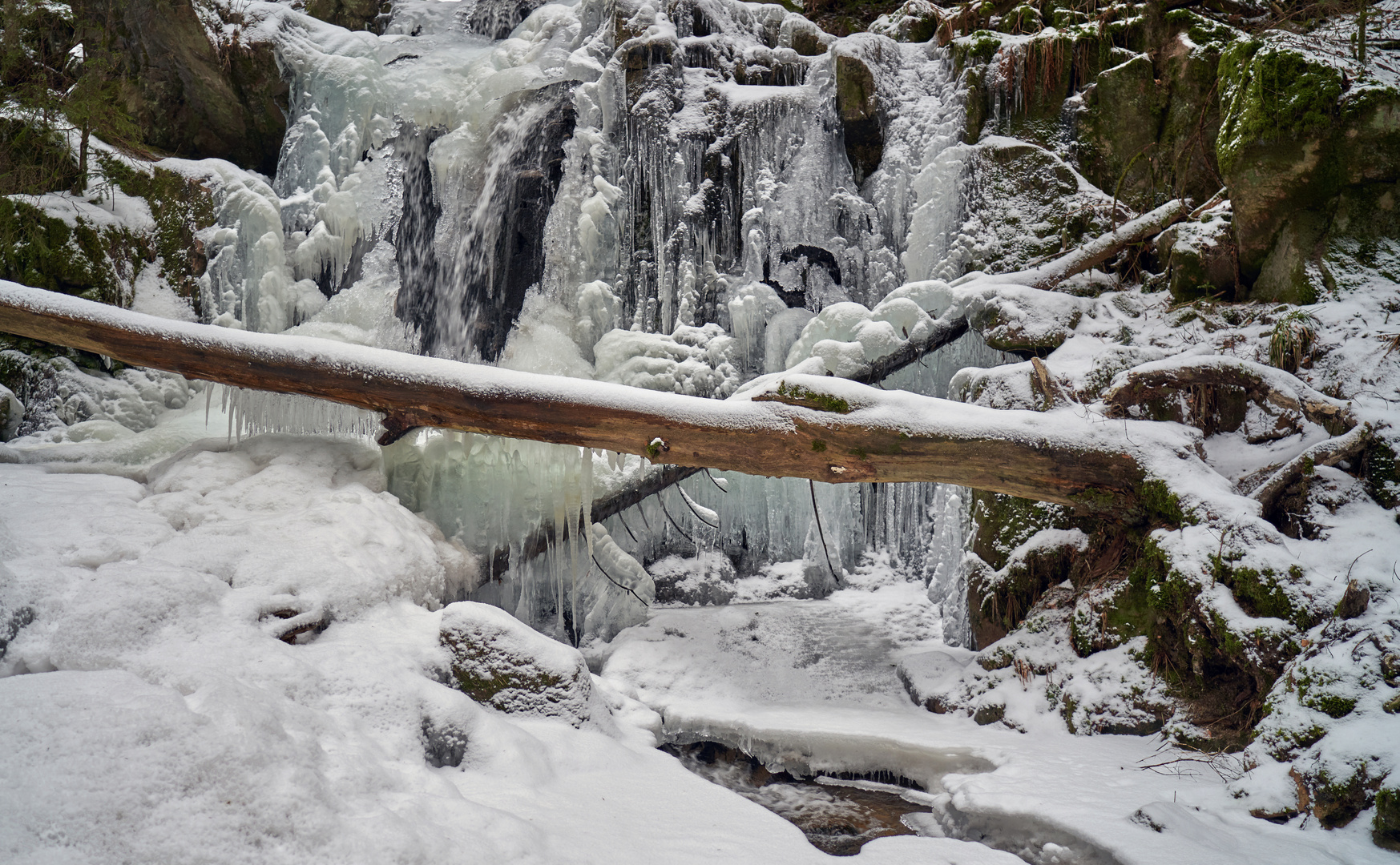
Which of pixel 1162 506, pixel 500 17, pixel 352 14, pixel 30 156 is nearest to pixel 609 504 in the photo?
pixel 1162 506

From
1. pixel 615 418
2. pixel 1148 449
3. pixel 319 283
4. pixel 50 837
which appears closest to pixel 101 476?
pixel 615 418

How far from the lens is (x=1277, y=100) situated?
14.7ft

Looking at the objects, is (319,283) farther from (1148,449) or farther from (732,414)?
(1148,449)

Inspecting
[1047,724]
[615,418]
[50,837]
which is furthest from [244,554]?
[1047,724]

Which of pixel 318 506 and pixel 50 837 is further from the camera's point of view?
pixel 318 506

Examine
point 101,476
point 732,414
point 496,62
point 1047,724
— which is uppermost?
point 496,62

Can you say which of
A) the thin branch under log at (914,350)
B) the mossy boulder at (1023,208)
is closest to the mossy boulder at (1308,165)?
the mossy boulder at (1023,208)

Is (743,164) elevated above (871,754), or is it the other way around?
(743,164)

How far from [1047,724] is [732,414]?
2373mm

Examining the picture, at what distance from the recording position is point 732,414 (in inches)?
163

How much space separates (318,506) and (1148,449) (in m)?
4.72

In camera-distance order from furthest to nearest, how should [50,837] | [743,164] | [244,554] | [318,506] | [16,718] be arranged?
[743,164] < [318,506] < [244,554] < [16,718] < [50,837]

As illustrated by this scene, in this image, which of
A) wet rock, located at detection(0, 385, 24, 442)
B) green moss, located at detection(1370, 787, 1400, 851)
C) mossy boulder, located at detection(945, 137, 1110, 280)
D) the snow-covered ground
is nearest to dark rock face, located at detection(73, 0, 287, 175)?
wet rock, located at detection(0, 385, 24, 442)

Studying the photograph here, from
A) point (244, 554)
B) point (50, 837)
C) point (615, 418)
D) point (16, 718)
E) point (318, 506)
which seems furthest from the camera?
point (318, 506)
